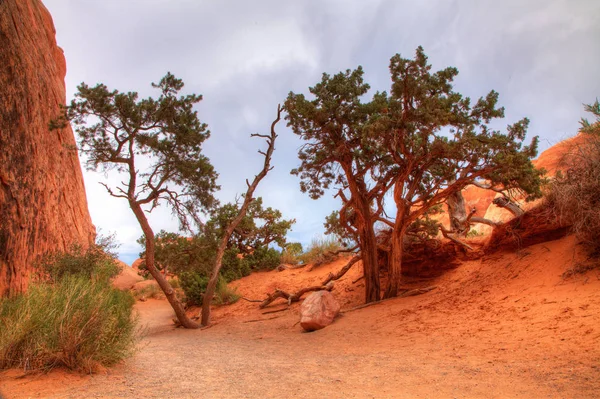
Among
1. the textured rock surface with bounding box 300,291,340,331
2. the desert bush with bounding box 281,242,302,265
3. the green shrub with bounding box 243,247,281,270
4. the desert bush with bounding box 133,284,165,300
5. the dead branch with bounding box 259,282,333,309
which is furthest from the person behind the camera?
the desert bush with bounding box 133,284,165,300

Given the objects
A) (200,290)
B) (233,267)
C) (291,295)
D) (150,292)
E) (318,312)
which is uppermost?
(233,267)

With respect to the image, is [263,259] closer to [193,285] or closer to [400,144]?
[193,285]

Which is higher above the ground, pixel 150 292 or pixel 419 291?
pixel 150 292

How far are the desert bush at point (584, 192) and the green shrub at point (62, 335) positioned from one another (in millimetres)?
9363

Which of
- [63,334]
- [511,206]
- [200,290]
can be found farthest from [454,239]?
[200,290]

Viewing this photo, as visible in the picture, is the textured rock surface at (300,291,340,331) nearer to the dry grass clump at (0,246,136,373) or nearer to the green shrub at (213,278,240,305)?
the dry grass clump at (0,246,136,373)

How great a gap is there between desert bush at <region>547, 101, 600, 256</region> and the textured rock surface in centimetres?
649

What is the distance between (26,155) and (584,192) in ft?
47.9

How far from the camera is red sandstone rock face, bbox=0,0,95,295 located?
10414 millimetres

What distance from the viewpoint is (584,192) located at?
875 cm

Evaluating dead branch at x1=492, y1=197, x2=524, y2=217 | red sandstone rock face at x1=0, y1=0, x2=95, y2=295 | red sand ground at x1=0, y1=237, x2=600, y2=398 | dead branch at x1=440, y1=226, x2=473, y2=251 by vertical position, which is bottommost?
red sand ground at x1=0, y1=237, x2=600, y2=398

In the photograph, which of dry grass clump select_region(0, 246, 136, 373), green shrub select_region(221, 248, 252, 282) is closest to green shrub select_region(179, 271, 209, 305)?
green shrub select_region(221, 248, 252, 282)

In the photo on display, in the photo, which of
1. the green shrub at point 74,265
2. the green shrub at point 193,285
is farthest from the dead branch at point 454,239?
the green shrub at point 193,285

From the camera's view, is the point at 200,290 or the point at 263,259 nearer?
the point at 200,290
